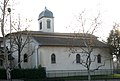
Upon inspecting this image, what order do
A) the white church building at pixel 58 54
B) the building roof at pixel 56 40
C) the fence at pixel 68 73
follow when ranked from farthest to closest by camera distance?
the building roof at pixel 56 40
the white church building at pixel 58 54
the fence at pixel 68 73

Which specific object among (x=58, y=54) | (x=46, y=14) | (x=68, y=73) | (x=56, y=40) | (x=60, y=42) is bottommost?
(x=68, y=73)

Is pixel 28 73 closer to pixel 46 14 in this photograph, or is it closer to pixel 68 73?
pixel 68 73

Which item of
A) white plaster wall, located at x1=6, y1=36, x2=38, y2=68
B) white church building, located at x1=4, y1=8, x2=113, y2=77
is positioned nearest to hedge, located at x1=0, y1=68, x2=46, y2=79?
white church building, located at x1=4, y1=8, x2=113, y2=77

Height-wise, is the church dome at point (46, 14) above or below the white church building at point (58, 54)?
above

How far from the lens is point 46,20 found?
64250 millimetres

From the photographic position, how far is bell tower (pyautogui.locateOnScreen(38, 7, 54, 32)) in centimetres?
6419

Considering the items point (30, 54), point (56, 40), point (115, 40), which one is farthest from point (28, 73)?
point (115, 40)

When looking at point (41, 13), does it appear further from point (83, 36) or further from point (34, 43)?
point (83, 36)

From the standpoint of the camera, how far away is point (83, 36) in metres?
38.8

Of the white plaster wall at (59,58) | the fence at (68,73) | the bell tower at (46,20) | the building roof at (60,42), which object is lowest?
the fence at (68,73)

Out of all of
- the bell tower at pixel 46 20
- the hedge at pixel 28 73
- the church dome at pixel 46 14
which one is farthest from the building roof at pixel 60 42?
the church dome at pixel 46 14

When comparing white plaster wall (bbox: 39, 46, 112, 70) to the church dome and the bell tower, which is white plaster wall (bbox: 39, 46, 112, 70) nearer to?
the bell tower

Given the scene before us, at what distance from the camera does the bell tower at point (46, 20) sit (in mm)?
64188

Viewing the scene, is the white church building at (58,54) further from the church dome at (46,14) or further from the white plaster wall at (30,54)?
the church dome at (46,14)
